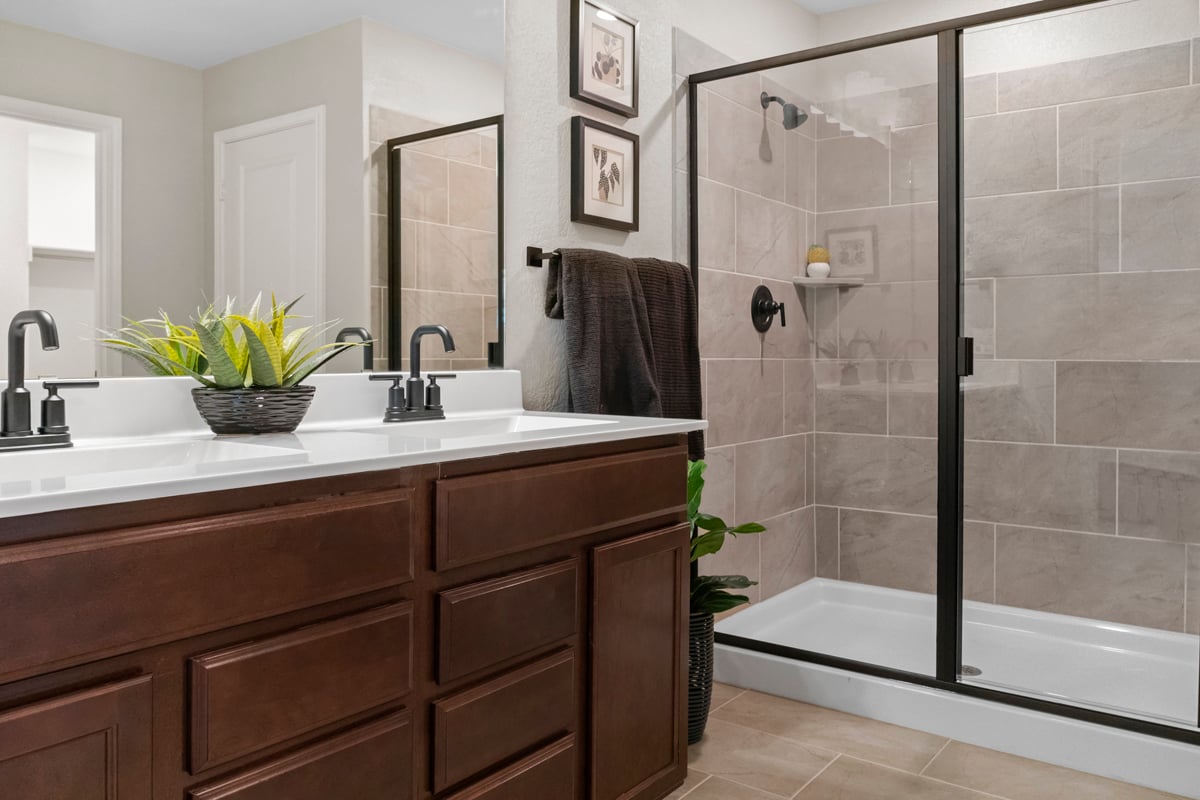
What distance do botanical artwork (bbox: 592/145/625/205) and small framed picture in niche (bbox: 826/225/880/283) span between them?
770 mm

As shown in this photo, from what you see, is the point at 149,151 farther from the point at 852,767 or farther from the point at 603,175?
the point at 852,767

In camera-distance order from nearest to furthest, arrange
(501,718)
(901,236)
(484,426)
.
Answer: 1. (501,718)
2. (484,426)
3. (901,236)

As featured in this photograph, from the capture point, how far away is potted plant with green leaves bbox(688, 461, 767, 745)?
2.27 m

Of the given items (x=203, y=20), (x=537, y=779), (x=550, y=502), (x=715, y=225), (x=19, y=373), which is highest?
(x=203, y=20)

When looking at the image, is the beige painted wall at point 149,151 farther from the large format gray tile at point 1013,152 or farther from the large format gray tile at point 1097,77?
the large format gray tile at point 1097,77

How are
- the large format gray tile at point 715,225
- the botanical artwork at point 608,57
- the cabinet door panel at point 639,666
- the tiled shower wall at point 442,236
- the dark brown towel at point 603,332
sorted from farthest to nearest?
1. the large format gray tile at point 715,225
2. the botanical artwork at point 608,57
3. the dark brown towel at point 603,332
4. the tiled shower wall at point 442,236
5. the cabinet door panel at point 639,666

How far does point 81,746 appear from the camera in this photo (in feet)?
3.04

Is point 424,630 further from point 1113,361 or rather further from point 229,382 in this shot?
point 1113,361

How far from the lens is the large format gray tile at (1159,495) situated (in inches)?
94.3

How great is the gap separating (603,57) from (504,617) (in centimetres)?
169

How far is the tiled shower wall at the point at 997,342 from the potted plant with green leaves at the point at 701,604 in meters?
0.61

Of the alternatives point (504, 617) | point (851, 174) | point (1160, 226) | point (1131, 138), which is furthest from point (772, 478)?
point (504, 617)

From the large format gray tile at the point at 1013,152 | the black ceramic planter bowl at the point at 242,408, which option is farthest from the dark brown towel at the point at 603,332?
the large format gray tile at the point at 1013,152

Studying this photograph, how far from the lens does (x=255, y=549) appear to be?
1084 millimetres
